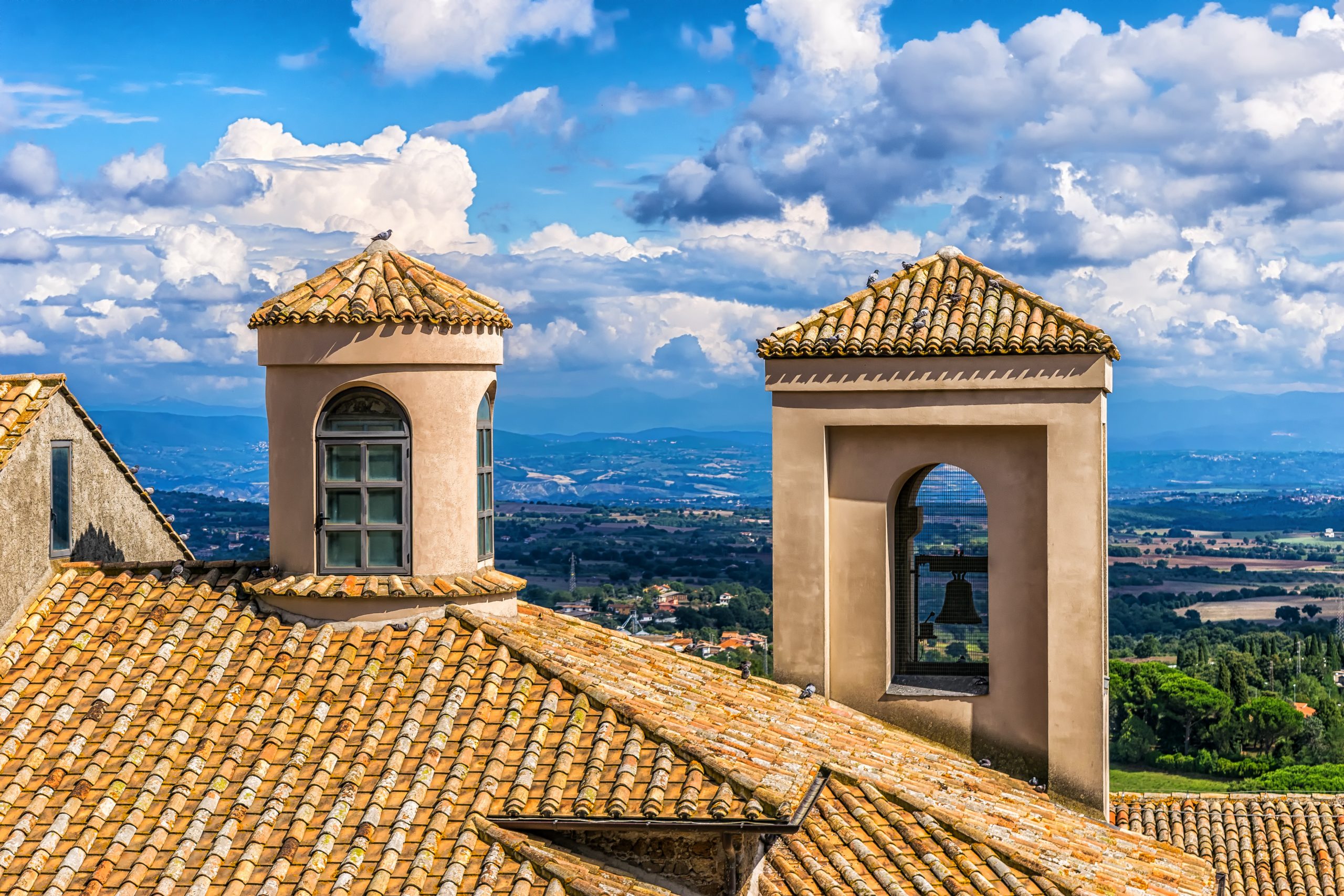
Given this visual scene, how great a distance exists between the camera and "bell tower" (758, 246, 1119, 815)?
14.0 metres

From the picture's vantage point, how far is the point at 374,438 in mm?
11922

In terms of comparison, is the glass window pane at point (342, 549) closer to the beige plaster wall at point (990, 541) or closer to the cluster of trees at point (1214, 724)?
the beige plaster wall at point (990, 541)

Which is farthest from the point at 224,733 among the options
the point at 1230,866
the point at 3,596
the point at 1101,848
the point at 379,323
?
the point at 1230,866

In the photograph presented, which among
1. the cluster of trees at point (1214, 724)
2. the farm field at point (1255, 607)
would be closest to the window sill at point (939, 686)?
the cluster of trees at point (1214, 724)

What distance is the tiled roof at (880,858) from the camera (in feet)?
32.0

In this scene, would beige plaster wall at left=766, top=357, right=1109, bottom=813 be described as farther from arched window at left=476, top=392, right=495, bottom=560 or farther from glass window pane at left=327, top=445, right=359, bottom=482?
glass window pane at left=327, top=445, right=359, bottom=482

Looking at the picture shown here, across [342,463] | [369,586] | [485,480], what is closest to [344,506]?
[342,463]

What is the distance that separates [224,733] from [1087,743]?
27.6ft

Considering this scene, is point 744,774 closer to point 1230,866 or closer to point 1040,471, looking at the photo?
point 1040,471

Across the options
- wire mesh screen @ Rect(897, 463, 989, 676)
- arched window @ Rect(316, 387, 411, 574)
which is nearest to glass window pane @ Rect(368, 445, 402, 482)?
arched window @ Rect(316, 387, 411, 574)

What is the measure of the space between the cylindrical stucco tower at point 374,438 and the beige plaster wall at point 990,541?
3836mm

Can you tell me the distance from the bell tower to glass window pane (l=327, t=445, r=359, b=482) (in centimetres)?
471

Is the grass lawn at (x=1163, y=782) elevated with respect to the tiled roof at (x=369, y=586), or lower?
lower

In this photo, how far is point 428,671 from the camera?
10664 mm
